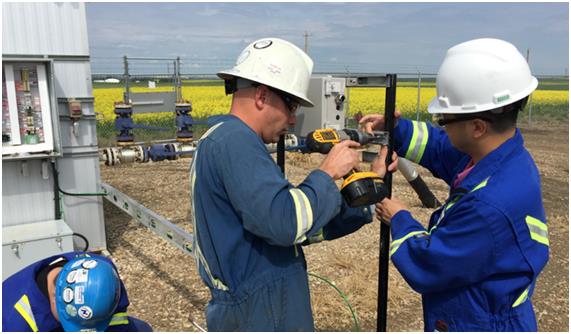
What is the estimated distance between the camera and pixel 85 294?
1.96 meters

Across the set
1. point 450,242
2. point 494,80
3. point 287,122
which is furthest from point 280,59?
point 450,242

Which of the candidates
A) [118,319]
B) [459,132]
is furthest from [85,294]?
[459,132]

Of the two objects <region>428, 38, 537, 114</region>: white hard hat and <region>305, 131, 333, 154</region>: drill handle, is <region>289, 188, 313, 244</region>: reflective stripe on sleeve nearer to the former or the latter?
<region>305, 131, 333, 154</region>: drill handle

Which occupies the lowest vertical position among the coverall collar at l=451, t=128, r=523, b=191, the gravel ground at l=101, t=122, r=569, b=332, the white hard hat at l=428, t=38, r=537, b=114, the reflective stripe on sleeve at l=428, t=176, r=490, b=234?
the gravel ground at l=101, t=122, r=569, b=332

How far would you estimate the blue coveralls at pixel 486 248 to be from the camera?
1794 mm

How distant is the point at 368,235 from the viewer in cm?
642

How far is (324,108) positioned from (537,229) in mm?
3010

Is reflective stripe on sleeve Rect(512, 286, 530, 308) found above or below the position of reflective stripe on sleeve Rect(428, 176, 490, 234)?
below

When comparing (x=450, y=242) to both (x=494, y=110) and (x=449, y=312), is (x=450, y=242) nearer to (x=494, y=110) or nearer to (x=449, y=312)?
(x=449, y=312)

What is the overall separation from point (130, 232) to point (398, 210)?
5062 mm

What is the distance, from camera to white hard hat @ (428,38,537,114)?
1.90 meters

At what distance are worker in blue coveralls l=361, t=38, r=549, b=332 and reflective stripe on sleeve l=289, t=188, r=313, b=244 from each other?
19.6 inches

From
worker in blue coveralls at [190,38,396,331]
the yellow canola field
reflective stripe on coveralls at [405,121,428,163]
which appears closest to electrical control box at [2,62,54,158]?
worker in blue coveralls at [190,38,396,331]

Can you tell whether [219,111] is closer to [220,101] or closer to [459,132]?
[220,101]
